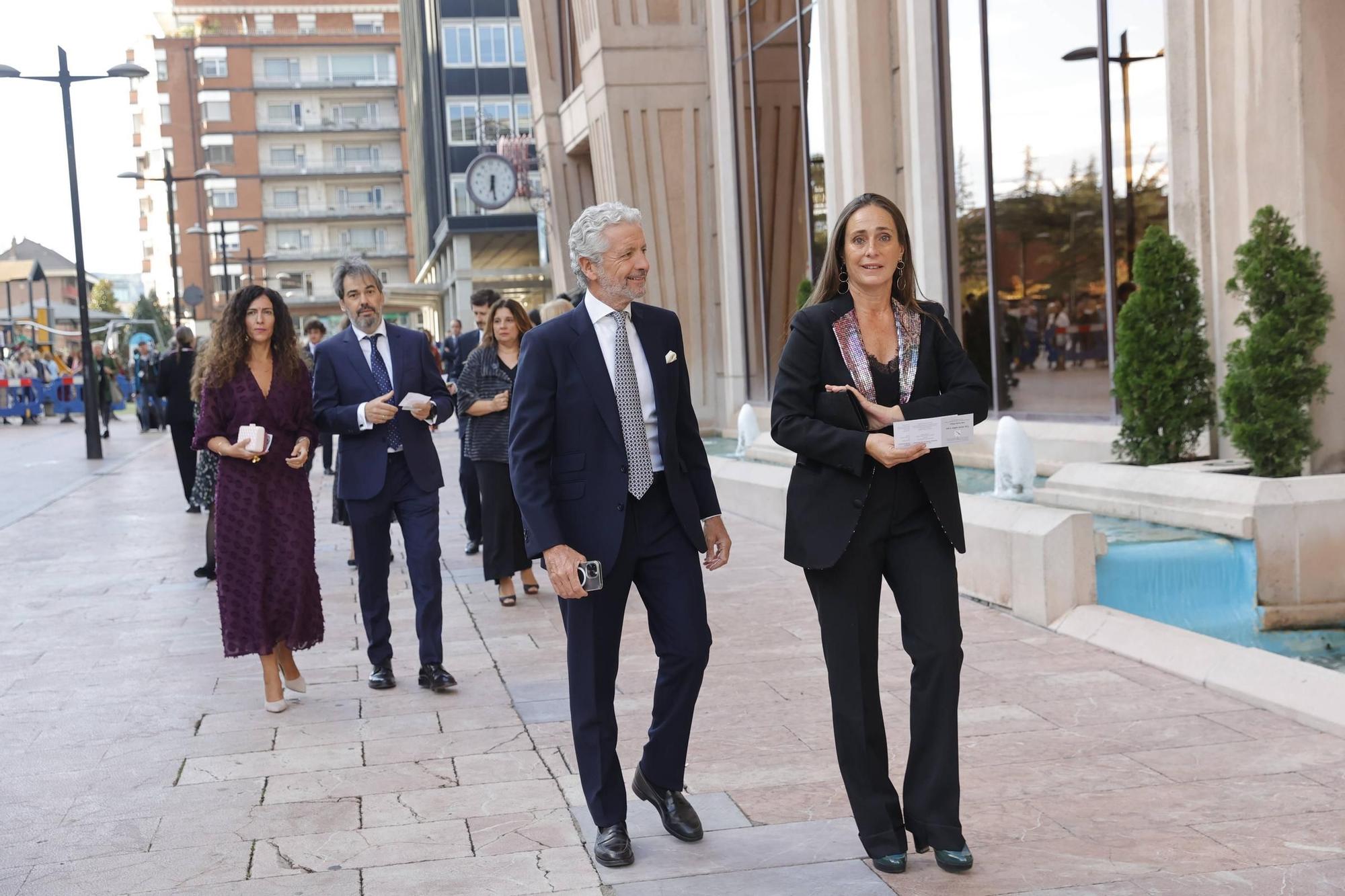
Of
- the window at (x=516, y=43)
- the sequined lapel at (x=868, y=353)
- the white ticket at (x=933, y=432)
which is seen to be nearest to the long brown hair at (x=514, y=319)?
the sequined lapel at (x=868, y=353)

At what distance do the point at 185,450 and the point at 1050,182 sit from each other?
332 inches

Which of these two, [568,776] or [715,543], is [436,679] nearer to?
[568,776]

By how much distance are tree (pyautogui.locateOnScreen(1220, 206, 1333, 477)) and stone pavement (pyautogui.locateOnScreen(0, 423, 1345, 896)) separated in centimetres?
231

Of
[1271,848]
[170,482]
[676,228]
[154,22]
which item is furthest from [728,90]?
[154,22]

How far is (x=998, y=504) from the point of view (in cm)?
892

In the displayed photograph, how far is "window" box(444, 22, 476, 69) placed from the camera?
219 feet

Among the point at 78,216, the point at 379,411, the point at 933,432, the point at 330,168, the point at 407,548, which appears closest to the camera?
the point at 933,432

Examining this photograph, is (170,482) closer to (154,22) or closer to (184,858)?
(184,858)

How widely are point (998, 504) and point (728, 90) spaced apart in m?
13.5

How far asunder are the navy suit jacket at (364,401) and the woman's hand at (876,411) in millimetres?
3158

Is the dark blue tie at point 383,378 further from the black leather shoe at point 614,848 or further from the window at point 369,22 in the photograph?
the window at point 369,22

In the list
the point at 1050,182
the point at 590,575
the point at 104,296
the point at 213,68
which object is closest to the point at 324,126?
the point at 213,68

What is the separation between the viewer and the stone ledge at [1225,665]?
19.0 ft

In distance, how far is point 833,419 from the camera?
435 cm
